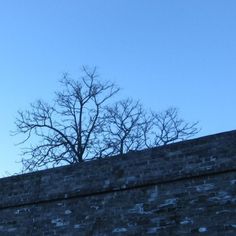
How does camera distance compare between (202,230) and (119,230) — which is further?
(119,230)

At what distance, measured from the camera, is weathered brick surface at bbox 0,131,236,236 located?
9.21 metres

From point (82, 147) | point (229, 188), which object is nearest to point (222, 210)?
point (229, 188)

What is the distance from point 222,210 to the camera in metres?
8.96

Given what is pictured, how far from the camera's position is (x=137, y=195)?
10.1 metres

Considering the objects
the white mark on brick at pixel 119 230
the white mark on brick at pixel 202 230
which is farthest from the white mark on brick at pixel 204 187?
the white mark on brick at pixel 119 230

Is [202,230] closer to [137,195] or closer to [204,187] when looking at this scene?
[204,187]

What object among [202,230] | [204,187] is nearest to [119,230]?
[202,230]

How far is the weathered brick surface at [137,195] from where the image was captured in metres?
9.21

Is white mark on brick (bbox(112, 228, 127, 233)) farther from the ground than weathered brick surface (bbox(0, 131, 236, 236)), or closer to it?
closer to it

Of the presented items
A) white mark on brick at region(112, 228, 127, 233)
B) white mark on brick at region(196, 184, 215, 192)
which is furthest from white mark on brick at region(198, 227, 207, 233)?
white mark on brick at region(112, 228, 127, 233)

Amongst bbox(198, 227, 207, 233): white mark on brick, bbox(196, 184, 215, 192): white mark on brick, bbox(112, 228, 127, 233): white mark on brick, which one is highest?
bbox(196, 184, 215, 192): white mark on brick

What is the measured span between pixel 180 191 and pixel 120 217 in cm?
129

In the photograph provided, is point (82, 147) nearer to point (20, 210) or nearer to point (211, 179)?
point (20, 210)

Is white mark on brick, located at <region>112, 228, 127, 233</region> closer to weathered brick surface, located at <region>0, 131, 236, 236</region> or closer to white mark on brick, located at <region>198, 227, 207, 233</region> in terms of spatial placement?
weathered brick surface, located at <region>0, 131, 236, 236</region>
